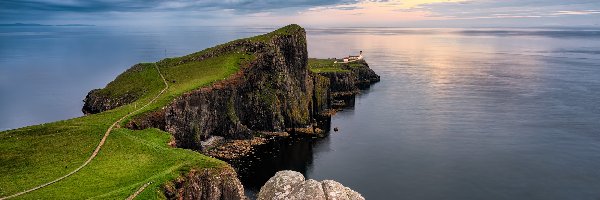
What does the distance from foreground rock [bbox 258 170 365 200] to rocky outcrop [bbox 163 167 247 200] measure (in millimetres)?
3547

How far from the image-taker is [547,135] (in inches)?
3915

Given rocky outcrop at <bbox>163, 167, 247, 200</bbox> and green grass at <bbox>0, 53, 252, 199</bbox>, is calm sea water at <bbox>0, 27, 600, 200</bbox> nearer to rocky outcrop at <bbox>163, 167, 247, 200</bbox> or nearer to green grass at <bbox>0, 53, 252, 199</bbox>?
green grass at <bbox>0, 53, 252, 199</bbox>

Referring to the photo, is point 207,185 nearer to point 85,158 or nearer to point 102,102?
point 85,158

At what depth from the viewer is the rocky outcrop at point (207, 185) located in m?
46.4

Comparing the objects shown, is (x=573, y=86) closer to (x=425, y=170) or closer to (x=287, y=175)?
(x=425, y=170)

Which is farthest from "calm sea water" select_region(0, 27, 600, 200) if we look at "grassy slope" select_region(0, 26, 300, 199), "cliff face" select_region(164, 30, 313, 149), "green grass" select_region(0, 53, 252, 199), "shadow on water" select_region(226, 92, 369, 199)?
"grassy slope" select_region(0, 26, 300, 199)

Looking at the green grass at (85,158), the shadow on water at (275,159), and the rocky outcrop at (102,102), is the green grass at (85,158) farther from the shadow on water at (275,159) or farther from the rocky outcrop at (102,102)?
the rocky outcrop at (102,102)

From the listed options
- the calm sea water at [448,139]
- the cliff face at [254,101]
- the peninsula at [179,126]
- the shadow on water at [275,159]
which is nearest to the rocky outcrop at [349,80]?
the peninsula at [179,126]

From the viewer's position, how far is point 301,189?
155 feet

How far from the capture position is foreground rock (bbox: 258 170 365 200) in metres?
45.7

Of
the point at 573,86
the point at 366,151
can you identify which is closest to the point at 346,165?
the point at 366,151

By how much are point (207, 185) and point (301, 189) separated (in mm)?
10222

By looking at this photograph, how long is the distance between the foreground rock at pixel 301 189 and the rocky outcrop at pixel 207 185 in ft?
11.6

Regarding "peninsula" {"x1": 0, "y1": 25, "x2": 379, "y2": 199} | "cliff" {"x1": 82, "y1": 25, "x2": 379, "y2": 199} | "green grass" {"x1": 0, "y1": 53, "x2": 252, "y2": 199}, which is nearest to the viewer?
"green grass" {"x1": 0, "y1": 53, "x2": 252, "y2": 199}
